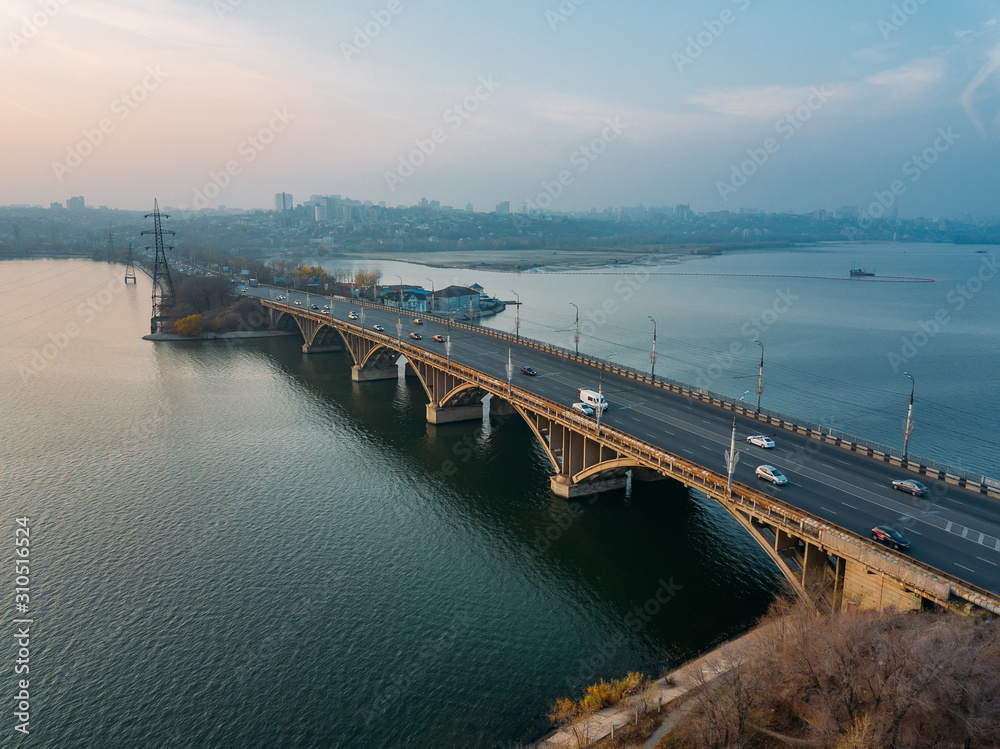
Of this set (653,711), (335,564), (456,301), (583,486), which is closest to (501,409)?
(583,486)

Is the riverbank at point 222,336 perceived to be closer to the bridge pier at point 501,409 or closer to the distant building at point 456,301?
the distant building at point 456,301

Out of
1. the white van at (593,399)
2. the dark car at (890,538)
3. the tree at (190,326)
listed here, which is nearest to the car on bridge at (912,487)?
the dark car at (890,538)

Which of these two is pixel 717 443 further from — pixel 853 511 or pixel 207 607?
pixel 207 607

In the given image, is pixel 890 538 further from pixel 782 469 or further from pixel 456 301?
pixel 456 301

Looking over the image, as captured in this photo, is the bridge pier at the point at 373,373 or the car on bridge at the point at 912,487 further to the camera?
the bridge pier at the point at 373,373

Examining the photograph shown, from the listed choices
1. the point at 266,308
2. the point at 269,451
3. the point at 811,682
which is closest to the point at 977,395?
the point at 811,682

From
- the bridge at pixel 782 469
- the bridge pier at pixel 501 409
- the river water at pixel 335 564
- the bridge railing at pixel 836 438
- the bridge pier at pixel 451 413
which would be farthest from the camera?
the bridge pier at pixel 501 409

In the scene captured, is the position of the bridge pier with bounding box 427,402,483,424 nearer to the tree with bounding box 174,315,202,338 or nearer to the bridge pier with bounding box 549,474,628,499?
the bridge pier with bounding box 549,474,628,499
